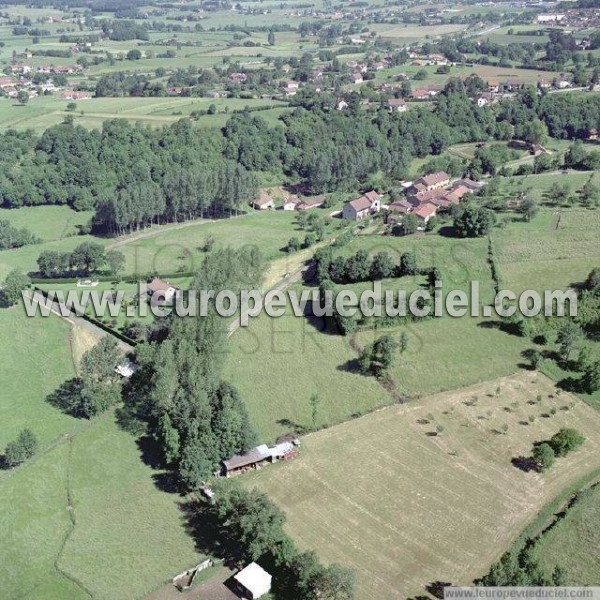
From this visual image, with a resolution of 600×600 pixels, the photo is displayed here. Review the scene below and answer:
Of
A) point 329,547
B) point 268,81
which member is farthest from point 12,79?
point 329,547

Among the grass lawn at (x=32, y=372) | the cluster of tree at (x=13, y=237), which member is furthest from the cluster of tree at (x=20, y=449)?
the cluster of tree at (x=13, y=237)

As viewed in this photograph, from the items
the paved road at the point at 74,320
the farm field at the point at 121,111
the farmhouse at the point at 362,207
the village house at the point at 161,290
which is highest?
the farm field at the point at 121,111

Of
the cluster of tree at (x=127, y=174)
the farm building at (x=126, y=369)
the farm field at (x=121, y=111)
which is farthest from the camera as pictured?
the farm field at (x=121, y=111)

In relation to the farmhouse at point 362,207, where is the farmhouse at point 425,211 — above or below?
above

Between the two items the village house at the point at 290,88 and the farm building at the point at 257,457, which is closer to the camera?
the farm building at the point at 257,457

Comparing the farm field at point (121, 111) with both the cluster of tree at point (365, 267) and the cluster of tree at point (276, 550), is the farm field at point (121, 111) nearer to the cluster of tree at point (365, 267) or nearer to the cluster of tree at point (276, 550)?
the cluster of tree at point (365, 267)

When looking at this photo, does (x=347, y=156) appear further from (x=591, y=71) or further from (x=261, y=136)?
(x=591, y=71)

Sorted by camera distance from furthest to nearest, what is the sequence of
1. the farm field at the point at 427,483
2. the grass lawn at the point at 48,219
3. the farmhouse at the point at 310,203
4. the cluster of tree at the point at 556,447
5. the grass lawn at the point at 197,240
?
1. the farmhouse at the point at 310,203
2. the grass lawn at the point at 48,219
3. the grass lawn at the point at 197,240
4. the cluster of tree at the point at 556,447
5. the farm field at the point at 427,483
